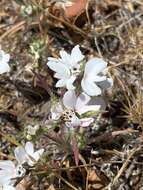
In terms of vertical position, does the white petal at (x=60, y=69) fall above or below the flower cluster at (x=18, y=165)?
above

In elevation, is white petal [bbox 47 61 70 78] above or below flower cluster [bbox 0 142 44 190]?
above

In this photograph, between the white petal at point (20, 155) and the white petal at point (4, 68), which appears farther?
the white petal at point (4, 68)

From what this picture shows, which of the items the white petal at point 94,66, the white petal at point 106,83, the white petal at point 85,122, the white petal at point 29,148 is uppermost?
the white petal at point 94,66

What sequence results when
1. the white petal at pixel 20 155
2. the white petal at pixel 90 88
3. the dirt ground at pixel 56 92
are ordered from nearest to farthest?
the white petal at pixel 90 88 < the white petal at pixel 20 155 < the dirt ground at pixel 56 92

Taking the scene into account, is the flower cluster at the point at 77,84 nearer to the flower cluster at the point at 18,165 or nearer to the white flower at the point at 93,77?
the white flower at the point at 93,77

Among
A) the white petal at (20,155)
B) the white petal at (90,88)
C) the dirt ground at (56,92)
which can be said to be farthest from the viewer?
the dirt ground at (56,92)

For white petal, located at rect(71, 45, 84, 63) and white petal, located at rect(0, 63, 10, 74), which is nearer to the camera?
white petal, located at rect(71, 45, 84, 63)

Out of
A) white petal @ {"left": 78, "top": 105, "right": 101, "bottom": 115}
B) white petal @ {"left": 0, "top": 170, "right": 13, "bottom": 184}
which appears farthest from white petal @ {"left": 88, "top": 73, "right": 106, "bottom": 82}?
white petal @ {"left": 0, "top": 170, "right": 13, "bottom": 184}

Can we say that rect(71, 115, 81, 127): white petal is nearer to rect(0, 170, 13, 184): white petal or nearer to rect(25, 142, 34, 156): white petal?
rect(25, 142, 34, 156): white petal

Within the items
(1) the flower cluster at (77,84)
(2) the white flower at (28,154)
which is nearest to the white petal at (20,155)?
(2) the white flower at (28,154)
